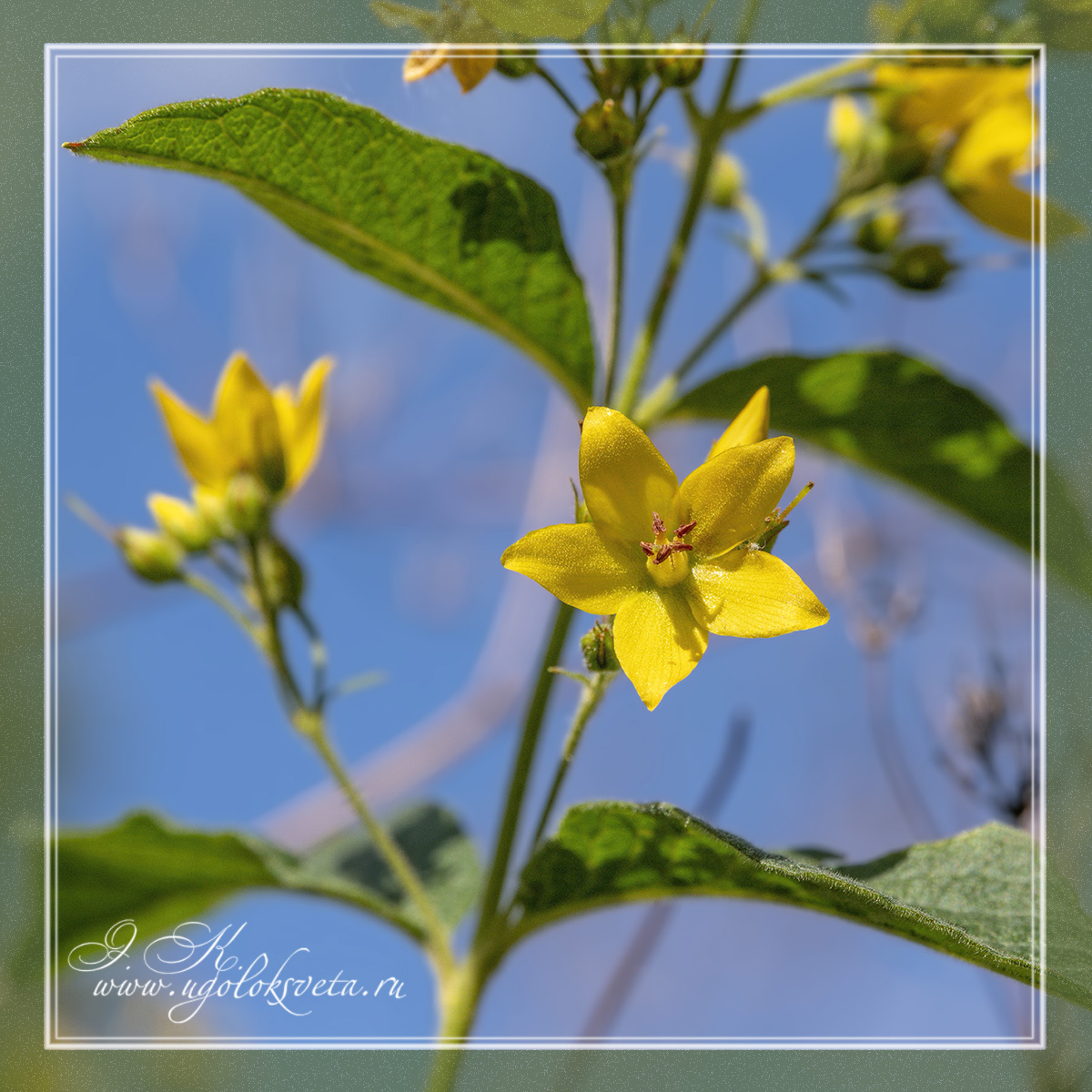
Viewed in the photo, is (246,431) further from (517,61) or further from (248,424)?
(517,61)

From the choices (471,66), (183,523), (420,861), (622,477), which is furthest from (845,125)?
(420,861)

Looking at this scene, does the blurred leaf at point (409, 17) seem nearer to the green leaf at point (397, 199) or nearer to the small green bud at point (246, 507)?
the green leaf at point (397, 199)

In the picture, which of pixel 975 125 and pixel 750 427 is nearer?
pixel 750 427

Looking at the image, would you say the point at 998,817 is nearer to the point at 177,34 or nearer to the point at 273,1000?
the point at 273,1000

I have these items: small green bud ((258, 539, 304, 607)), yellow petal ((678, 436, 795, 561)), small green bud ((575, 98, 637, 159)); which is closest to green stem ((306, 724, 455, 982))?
small green bud ((258, 539, 304, 607))

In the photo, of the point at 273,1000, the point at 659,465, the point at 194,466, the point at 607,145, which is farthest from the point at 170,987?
the point at 607,145

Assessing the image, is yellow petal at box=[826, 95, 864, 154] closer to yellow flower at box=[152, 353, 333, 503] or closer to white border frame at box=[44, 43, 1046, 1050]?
white border frame at box=[44, 43, 1046, 1050]
